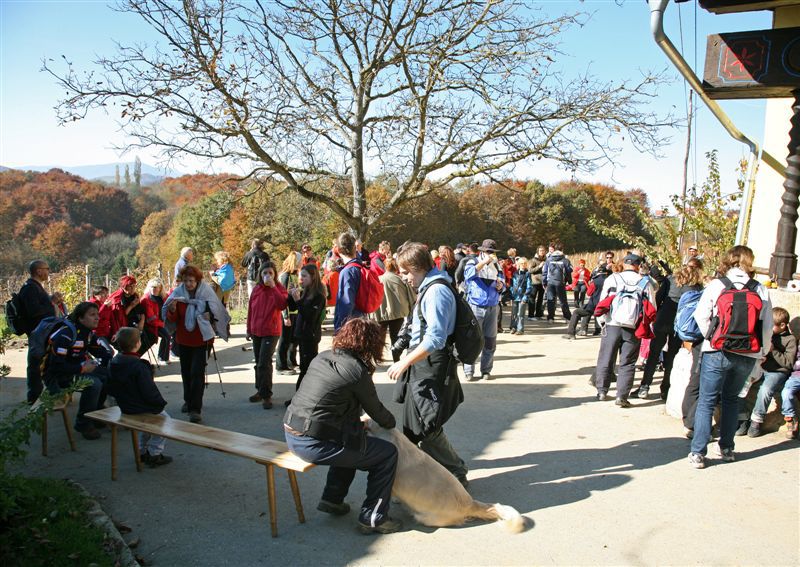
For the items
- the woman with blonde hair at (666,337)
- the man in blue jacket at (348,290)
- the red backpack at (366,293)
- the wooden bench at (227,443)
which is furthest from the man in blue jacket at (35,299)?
the woman with blonde hair at (666,337)

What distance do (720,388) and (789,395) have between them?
1.22m

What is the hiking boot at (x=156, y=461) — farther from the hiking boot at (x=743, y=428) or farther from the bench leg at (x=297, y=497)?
the hiking boot at (x=743, y=428)

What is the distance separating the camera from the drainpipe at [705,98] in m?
6.54

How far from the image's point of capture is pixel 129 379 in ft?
15.8

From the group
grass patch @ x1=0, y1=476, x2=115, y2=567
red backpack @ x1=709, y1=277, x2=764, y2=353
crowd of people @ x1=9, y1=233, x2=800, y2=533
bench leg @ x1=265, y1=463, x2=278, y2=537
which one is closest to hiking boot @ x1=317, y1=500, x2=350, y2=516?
crowd of people @ x1=9, y1=233, x2=800, y2=533

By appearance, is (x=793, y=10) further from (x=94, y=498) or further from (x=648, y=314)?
(x=94, y=498)

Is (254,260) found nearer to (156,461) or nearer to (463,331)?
(156,461)

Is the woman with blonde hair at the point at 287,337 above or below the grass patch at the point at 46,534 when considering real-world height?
above

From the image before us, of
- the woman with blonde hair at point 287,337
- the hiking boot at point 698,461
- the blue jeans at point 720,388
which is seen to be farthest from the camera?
the woman with blonde hair at point 287,337

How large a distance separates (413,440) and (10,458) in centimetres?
250

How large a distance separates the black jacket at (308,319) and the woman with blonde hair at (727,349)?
3.91 m

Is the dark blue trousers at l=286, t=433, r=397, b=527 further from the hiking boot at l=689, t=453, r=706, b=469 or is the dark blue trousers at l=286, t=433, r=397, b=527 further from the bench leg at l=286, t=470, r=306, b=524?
the hiking boot at l=689, t=453, r=706, b=469

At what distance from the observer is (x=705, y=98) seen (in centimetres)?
767

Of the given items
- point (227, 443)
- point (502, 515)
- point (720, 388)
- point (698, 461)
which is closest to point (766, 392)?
point (720, 388)
